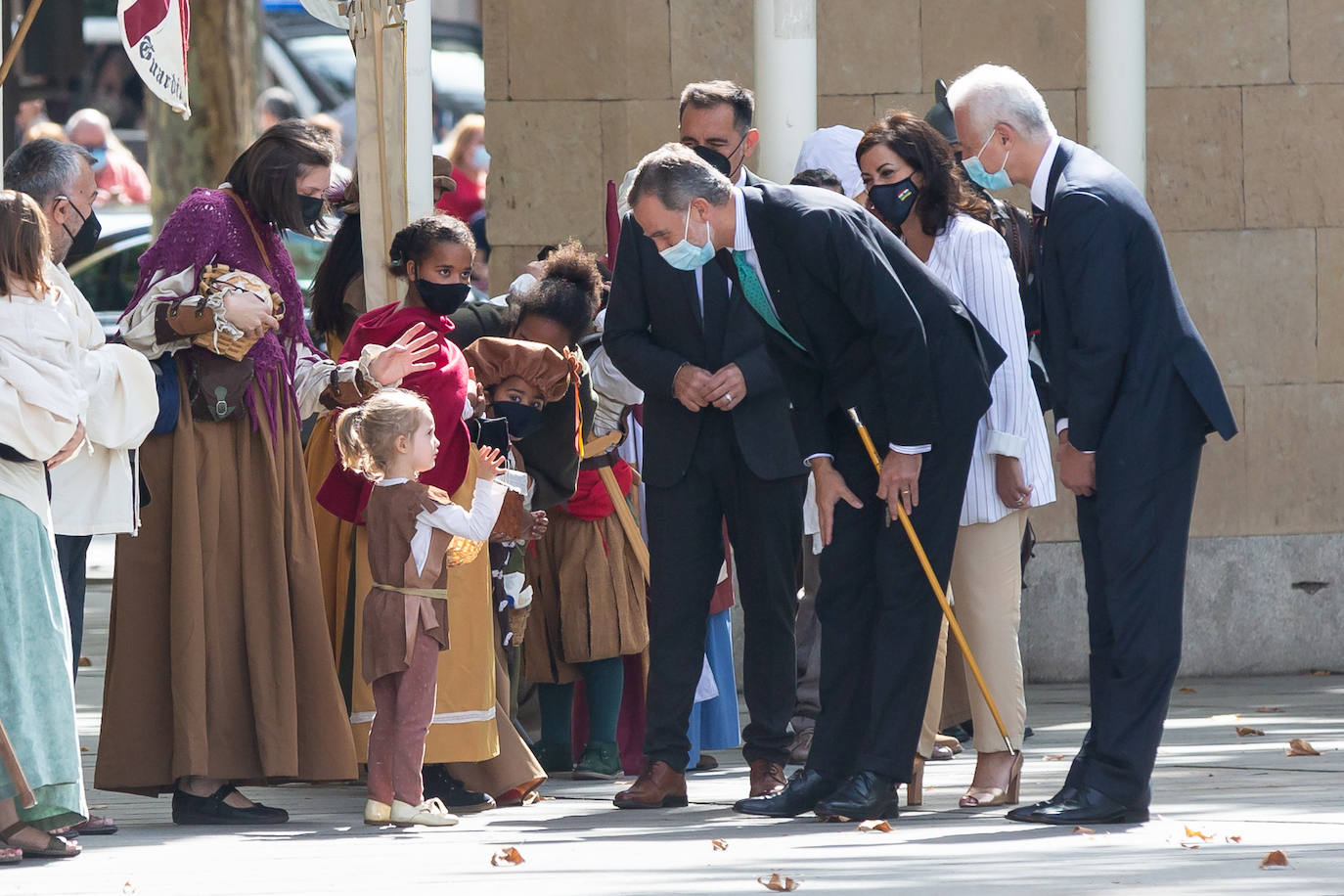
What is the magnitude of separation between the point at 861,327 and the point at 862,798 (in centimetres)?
123

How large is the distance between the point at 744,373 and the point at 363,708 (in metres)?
1.50

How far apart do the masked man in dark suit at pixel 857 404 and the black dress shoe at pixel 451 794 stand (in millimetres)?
971

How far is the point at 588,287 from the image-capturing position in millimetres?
7371

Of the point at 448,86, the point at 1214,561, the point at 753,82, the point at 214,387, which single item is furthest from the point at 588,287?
the point at 448,86

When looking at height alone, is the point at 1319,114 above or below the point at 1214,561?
above

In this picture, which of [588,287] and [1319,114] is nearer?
[588,287]

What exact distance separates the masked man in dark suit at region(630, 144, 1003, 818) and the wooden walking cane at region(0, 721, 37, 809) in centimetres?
199

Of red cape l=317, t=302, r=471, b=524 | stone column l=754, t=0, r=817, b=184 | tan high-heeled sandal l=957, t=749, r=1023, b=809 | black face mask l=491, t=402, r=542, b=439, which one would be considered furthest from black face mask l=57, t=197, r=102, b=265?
stone column l=754, t=0, r=817, b=184

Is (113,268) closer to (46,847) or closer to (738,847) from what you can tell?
(46,847)

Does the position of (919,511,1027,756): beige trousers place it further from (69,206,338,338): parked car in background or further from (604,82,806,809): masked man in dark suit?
(69,206,338,338): parked car in background

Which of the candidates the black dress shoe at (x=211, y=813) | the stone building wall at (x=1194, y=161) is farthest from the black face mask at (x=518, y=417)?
the stone building wall at (x=1194, y=161)

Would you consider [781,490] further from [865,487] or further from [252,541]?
[252,541]

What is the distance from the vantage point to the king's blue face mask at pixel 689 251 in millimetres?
6223

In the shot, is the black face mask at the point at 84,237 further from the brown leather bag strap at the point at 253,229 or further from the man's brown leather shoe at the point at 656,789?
the man's brown leather shoe at the point at 656,789
